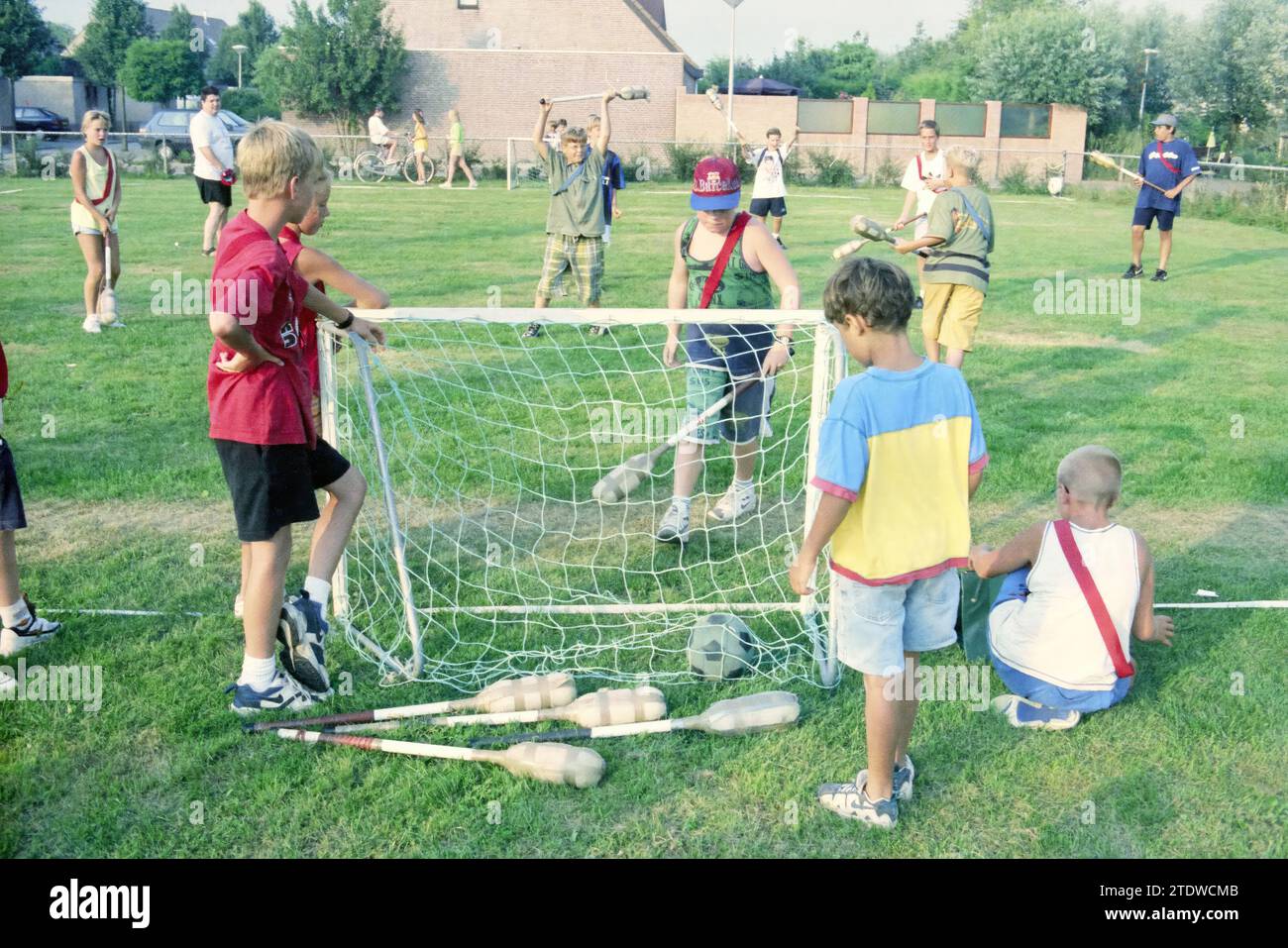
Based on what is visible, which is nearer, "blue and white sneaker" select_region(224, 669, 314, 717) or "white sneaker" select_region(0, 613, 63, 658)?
"blue and white sneaker" select_region(224, 669, 314, 717)

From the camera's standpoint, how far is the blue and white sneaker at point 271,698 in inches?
150

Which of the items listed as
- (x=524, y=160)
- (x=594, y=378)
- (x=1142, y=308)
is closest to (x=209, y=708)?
(x=594, y=378)

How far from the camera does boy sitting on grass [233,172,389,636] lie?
3912 millimetres

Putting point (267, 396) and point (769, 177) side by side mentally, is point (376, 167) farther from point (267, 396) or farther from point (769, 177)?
point (267, 396)

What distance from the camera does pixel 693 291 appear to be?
216 inches

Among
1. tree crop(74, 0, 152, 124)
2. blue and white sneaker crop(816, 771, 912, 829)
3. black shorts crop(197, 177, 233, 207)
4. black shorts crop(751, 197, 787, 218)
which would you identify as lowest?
blue and white sneaker crop(816, 771, 912, 829)

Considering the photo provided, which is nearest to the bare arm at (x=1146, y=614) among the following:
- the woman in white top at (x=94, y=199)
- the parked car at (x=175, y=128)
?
the woman in white top at (x=94, y=199)

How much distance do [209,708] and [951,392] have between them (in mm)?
2685

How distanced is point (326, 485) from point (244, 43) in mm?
70977

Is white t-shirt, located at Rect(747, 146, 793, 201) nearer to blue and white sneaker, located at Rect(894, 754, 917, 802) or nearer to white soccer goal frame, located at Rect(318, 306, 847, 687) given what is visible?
white soccer goal frame, located at Rect(318, 306, 847, 687)

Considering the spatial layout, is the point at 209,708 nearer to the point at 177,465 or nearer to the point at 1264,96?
the point at 177,465

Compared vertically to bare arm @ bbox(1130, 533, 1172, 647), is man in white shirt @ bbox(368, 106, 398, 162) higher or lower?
higher

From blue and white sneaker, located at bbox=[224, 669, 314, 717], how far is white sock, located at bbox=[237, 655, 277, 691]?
0.01 meters

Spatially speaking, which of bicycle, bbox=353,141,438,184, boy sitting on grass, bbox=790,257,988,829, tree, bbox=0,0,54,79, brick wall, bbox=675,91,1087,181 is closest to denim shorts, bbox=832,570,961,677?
boy sitting on grass, bbox=790,257,988,829
